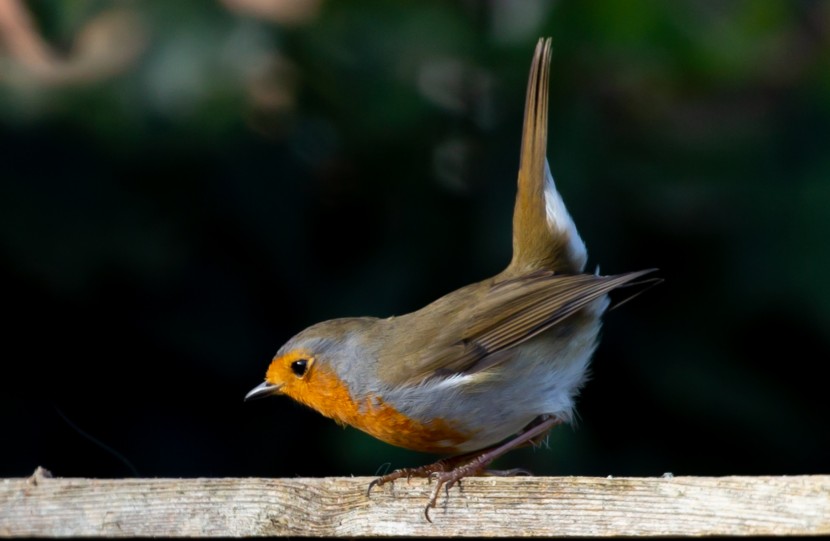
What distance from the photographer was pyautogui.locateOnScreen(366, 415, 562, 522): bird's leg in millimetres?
2551

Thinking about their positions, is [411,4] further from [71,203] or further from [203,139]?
[71,203]

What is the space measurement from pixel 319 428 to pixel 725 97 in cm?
192

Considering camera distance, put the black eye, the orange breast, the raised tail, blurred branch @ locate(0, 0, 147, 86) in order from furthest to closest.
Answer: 1. blurred branch @ locate(0, 0, 147, 86)
2. the raised tail
3. the black eye
4. the orange breast

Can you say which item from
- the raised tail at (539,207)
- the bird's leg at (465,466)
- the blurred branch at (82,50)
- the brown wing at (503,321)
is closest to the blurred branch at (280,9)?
the blurred branch at (82,50)

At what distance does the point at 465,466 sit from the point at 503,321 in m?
0.58

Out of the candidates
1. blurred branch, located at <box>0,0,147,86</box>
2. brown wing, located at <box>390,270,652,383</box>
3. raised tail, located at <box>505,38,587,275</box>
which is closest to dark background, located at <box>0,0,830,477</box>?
blurred branch, located at <box>0,0,147,86</box>

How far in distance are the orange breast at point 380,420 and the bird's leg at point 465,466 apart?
7 centimetres

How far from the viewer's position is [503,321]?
3.19 m

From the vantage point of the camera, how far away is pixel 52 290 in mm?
3852

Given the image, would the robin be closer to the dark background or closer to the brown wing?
the brown wing

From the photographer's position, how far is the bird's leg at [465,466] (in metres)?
2.55

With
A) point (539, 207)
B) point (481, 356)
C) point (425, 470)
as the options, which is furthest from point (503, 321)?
point (425, 470)

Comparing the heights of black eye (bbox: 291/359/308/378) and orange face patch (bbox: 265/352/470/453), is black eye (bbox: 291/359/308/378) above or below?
above

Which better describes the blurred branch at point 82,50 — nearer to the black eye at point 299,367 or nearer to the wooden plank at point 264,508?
the black eye at point 299,367
